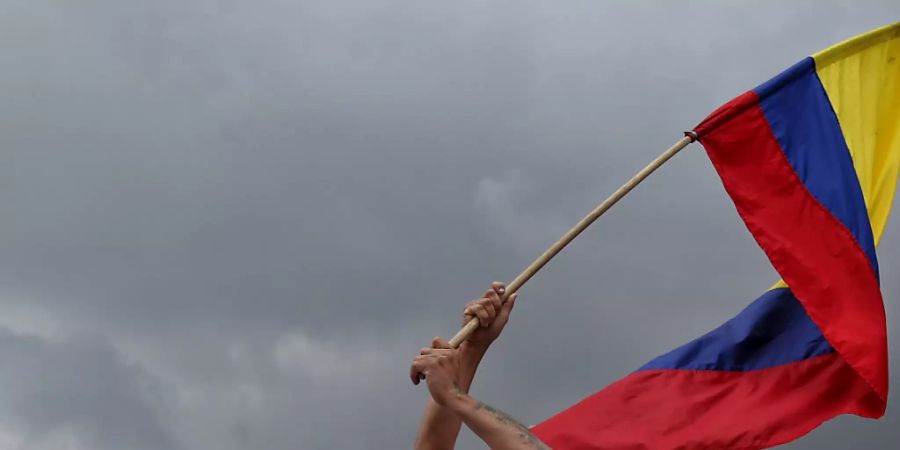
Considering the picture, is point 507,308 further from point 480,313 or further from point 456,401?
point 456,401

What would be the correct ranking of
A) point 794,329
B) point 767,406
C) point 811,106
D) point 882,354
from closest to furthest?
point 882,354
point 767,406
point 794,329
point 811,106

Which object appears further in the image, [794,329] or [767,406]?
[794,329]

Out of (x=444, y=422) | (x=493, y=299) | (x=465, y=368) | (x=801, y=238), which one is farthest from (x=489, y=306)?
→ (x=801, y=238)

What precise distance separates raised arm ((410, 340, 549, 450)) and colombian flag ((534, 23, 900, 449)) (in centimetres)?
397

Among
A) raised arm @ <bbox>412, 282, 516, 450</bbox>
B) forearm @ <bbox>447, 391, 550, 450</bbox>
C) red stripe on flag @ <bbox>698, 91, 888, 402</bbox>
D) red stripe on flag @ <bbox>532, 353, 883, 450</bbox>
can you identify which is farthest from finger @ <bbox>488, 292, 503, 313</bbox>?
red stripe on flag @ <bbox>698, 91, 888, 402</bbox>

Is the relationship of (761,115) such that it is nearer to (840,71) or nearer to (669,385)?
(840,71)

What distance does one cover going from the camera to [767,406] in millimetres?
10250

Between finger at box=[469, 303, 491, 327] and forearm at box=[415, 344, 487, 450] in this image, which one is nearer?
finger at box=[469, 303, 491, 327]

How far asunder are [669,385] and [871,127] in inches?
138

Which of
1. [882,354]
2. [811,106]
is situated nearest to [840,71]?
[811,106]

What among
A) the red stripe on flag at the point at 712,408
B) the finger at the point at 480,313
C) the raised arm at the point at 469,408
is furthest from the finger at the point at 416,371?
the red stripe on flag at the point at 712,408

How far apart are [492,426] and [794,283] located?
486cm

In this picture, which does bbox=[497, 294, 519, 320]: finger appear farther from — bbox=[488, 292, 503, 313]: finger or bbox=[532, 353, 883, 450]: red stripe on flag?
bbox=[532, 353, 883, 450]: red stripe on flag

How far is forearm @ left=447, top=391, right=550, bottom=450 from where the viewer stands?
253 inches
